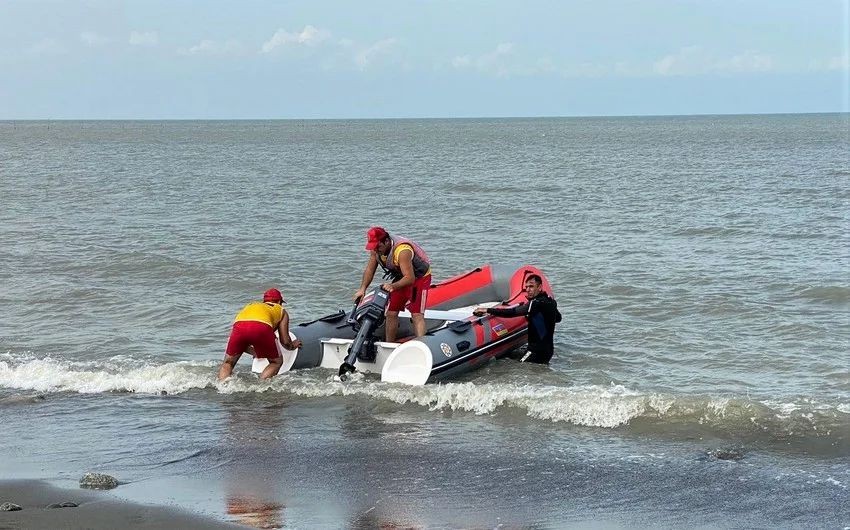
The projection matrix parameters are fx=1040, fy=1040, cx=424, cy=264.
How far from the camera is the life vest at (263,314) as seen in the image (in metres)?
8.91

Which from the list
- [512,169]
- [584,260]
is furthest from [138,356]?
[512,169]

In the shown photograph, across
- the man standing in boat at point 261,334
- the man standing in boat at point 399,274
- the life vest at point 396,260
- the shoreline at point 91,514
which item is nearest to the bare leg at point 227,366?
the man standing in boat at point 261,334

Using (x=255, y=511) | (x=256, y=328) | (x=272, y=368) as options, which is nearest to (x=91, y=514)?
(x=255, y=511)

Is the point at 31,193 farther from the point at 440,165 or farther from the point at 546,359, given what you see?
the point at 546,359

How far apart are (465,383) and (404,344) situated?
0.64 m

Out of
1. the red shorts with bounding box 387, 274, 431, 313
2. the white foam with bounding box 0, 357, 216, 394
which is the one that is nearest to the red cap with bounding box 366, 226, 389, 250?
the red shorts with bounding box 387, 274, 431, 313

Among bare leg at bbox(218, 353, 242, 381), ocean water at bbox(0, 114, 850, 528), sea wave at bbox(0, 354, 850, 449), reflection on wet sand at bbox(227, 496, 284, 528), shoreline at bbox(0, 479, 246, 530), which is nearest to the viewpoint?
shoreline at bbox(0, 479, 246, 530)

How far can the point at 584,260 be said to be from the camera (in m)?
16.7

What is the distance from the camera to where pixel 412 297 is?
9.73 m

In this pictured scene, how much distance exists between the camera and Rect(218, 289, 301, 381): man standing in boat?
8898 millimetres

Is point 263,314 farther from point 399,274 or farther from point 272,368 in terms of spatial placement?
point 399,274

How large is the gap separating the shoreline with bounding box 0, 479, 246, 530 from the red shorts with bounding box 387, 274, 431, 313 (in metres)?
4.13

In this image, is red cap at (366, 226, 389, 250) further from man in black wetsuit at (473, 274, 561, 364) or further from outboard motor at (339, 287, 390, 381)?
man in black wetsuit at (473, 274, 561, 364)

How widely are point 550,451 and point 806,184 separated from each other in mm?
27736
